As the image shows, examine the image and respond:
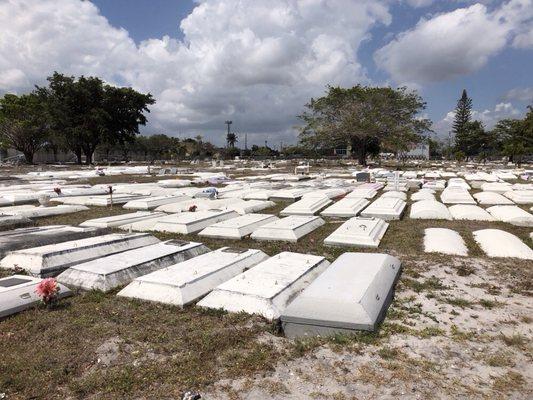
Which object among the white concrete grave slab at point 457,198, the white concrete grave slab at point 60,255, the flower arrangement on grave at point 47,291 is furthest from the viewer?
the white concrete grave slab at point 457,198

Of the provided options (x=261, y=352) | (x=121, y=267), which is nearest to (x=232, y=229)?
(x=121, y=267)

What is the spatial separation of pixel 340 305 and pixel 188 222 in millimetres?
5974

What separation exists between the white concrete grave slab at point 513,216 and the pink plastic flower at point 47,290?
35.0 feet

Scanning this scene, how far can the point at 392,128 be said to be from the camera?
39656 mm

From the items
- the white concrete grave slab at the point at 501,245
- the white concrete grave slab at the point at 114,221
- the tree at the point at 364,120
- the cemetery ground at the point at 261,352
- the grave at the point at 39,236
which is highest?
the tree at the point at 364,120

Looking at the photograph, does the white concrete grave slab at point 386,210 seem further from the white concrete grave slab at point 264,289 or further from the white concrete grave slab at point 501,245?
the white concrete grave slab at point 264,289

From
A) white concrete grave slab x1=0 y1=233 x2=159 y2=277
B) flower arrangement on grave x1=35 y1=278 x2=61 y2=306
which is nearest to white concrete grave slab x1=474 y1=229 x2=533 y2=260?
white concrete grave slab x1=0 y1=233 x2=159 y2=277

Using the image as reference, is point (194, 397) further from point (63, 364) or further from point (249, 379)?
point (63, 364)

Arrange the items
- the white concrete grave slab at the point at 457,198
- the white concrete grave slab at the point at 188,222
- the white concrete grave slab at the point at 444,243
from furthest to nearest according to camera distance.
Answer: the white concrete grave slab at the point at 457,198, the white concrete grave slab at the point at 188,222, the white concrete grave slab at the point at 444,243

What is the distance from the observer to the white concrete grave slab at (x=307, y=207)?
39.3 ft

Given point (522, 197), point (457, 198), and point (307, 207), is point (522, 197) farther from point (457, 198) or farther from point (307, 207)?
point (307, 207)

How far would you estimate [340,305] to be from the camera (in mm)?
4348

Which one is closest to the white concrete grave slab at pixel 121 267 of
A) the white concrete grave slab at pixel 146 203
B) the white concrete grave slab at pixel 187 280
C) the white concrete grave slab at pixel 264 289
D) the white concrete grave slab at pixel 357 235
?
the white concrete grave slab at pixel 187 280

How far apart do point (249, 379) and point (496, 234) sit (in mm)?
7074
